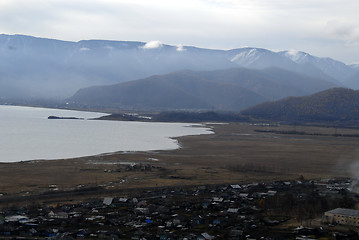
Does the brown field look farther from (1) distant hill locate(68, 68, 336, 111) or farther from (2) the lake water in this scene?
(1) distant hill locate(68, 68, 336, 111)

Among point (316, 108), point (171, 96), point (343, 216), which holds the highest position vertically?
point (171, 96)

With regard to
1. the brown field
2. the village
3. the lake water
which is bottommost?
the village

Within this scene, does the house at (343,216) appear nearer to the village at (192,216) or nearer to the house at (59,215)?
the village at (192,216)

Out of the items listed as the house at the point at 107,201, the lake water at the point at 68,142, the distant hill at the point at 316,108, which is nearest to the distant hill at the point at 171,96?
the distant hill at the point at 316,108

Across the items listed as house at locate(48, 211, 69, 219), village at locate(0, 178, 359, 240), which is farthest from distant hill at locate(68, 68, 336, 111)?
house at locate(48, 211, 69, 219)

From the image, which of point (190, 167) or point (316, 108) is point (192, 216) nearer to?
point (190, 167)

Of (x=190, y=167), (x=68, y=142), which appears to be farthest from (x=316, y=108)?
(x=190, y=167)
